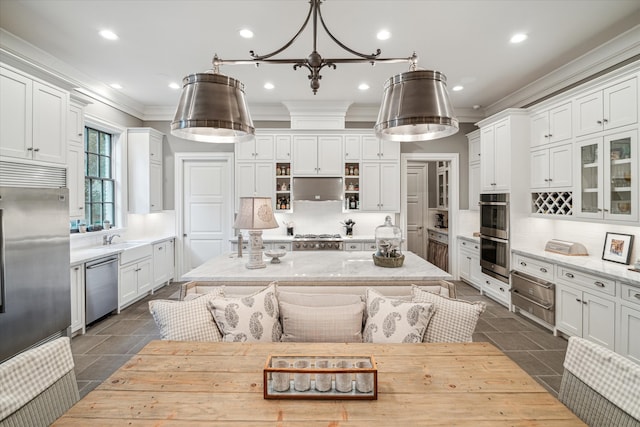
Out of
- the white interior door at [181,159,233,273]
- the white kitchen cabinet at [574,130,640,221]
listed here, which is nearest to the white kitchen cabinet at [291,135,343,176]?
the white interior door at [181,159,233,273]

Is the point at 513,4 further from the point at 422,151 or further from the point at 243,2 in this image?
the point at 422,151

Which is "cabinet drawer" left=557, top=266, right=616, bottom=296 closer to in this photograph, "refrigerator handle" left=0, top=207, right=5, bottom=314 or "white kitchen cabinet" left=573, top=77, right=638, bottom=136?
"white kitchen cabinet" left=573, top=77, right=638, bottom=136

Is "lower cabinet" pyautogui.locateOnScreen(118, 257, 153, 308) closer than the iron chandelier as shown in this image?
No

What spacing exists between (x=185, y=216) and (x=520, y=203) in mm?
5320

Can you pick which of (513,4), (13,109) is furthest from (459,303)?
(13,109)

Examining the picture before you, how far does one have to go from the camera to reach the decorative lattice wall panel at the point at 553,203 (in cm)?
349

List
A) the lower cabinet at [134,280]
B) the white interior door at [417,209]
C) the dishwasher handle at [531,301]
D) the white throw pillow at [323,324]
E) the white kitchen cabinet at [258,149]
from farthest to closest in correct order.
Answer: the white interior door at [417,209] < the white kitchen cabinet at [258,149] < the lower cabinet at [134,280] < the dishwasher handle at [531,301] < the white throw pillow at [323,324]

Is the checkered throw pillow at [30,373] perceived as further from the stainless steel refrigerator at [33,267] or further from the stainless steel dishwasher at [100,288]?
the stainless steel dishwasher at [100,288]

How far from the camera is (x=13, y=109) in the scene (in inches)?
103

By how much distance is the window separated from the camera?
4.36 metres

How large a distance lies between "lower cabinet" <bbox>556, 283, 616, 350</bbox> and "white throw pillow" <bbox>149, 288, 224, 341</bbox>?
3.27m

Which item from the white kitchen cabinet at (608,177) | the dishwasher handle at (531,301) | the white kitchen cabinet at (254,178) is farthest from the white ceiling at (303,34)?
the dishwasher handle at (531,301)

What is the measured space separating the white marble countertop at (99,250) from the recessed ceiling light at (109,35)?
234 cm

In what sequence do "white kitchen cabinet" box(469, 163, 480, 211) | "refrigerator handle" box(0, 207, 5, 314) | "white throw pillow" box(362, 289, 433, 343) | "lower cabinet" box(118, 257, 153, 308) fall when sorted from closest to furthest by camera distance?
"white throw pillow" box(362, 289, 433, 343), "refrigerator handle" box(0, 207, 5, 314), "lower cabinet" box(118, 257, 153, 308), "white kitchen cabinet" box(469, 163, 480, 211)
